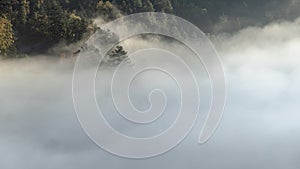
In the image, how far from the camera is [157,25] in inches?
1937

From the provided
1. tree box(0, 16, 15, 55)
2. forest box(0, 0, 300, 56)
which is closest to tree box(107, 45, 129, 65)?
forest box(0, 0, 300, 56)

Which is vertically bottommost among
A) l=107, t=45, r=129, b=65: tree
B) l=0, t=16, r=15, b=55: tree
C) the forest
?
l=107, t=45, r=129, b=65: tree

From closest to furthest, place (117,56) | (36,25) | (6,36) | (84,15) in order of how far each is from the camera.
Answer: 1. (117,56)
2. (6,36)
3. (36,25)
4. (84,15)

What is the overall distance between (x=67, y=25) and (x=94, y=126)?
67.5 feet

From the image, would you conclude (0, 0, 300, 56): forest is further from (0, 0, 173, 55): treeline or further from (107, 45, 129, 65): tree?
(107, 45, 129, 65): tree

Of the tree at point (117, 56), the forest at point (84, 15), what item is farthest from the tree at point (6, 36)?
the tree at point (117, 56)

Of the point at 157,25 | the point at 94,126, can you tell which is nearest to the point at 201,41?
the point at 157,25

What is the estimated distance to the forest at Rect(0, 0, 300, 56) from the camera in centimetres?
4225

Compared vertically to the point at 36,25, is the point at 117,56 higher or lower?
lower

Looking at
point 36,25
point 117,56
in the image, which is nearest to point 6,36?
point 36,25

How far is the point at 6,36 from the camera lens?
41531 mm

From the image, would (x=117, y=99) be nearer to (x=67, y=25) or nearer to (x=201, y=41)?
(x=67, y=25)

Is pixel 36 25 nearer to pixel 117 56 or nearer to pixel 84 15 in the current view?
pixel 84 15

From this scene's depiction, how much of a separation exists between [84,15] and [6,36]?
8.04 metres
